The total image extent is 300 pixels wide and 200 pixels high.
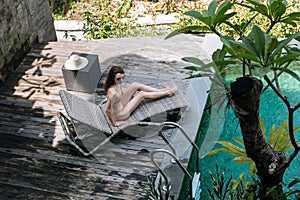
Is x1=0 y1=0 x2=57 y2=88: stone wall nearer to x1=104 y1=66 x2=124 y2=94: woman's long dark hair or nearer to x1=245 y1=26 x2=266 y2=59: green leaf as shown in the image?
x1=104 y1=66 x2=124 y2=94: woman's long dark hair

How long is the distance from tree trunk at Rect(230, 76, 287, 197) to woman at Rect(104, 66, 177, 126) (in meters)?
1.97

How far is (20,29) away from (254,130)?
4.34 m

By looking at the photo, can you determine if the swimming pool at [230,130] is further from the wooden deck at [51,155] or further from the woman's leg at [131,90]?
the woman's leg at [131,90]

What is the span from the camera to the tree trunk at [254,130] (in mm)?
2506

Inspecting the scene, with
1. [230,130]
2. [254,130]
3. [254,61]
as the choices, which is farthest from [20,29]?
[254,61]

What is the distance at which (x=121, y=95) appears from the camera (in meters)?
4.91

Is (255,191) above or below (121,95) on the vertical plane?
below

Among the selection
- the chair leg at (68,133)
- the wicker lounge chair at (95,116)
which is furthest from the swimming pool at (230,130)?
the chair leg at (68,133)

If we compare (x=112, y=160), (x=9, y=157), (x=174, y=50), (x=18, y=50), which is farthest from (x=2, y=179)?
(x=174, y=50)

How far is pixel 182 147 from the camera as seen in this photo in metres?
4.71

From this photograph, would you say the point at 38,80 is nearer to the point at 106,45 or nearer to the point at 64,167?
the point at 106,45

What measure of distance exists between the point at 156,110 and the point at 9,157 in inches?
62.2

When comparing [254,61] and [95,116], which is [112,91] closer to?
[95,116]

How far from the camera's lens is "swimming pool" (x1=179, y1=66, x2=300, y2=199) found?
15.8 feet
